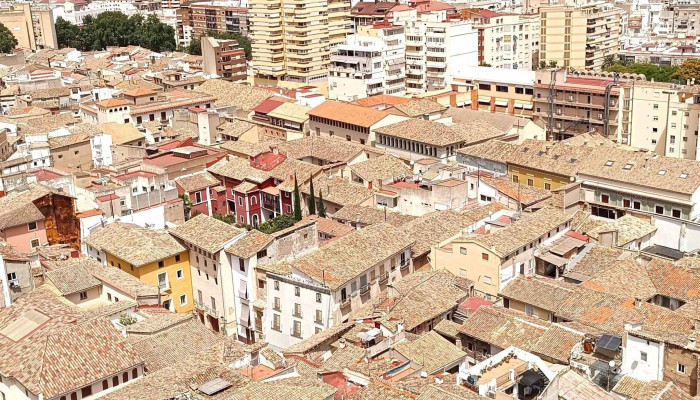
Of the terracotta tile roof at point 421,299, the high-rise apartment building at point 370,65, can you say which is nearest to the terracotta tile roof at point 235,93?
the high-rise apartment building at point 370,65

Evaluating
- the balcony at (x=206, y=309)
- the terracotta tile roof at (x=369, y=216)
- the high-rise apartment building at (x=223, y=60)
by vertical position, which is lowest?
the balcony at (x=206, y=309)

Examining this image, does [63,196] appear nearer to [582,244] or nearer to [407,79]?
[582,244]

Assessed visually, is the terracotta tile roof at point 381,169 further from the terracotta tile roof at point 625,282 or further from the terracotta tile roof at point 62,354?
the terracotta tile roof at point 62,354

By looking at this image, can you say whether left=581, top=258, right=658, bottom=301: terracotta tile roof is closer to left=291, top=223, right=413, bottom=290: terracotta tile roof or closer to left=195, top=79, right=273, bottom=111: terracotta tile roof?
left=291, top=223, right=413, bottom=290: terracotta tile roof

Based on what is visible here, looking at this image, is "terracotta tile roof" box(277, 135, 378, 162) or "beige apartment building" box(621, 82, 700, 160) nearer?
"terracotta tile roof" box(277, 135, 378, 162)

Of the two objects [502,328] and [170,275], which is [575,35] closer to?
[170,275]

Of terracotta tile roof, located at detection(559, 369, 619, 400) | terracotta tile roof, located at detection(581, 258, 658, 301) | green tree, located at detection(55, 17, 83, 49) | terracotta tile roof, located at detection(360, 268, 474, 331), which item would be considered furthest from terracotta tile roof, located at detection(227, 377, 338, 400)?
green tree, located at detection(55, 17, 83, 49)
